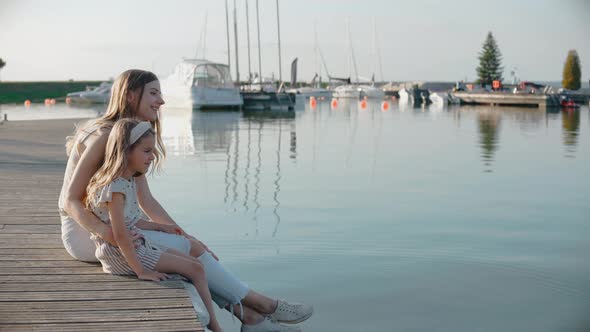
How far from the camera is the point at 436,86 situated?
104750 mm

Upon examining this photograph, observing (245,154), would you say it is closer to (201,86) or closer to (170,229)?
(170,229)

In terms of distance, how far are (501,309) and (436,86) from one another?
102 m

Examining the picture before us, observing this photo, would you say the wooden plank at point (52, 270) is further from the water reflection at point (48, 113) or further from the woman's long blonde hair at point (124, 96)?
the water reflection at point (48, 113)

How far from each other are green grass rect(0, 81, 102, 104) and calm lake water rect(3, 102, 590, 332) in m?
56.6

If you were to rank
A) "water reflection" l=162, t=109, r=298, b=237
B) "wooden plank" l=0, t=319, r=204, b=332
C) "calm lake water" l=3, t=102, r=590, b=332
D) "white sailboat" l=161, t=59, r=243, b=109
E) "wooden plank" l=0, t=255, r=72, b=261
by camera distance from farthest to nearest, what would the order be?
"white sailboat" l=161, t=59, r=243, b=109, "water reflection" l=162, t=109, r=298, b=237, "calm lake water" l=3, t=102, r=590, b=332, "wooden plank" l=0, t=255, r=72, b=261, "wooden plank" l=0, t=319, r=204, b=332

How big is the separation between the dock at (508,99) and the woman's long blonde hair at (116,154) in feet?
162

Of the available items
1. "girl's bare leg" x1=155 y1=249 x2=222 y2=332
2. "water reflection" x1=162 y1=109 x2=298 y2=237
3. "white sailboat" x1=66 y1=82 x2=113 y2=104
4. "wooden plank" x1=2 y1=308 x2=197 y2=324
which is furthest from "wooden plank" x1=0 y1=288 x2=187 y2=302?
"white sailboat" x1=66 y1=82 x2=113 y2=104

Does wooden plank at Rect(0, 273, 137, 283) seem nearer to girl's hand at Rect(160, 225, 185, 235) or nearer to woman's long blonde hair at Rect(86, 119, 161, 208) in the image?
girl's hand at Rect(160, 225, 185, 235)

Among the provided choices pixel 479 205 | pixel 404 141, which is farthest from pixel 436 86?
pixel 479 205

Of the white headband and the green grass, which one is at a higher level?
the white headband

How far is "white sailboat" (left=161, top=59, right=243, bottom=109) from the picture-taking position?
4219 centimetres

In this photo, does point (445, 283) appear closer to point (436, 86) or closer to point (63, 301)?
point (63, 301)

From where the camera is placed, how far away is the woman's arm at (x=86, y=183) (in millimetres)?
4152

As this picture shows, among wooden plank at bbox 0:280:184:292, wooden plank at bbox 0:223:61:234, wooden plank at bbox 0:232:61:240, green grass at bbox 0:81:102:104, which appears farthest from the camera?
green grass at bbox 0:81:102:104
